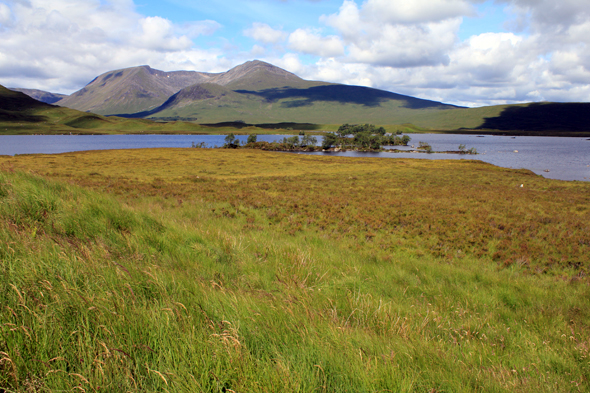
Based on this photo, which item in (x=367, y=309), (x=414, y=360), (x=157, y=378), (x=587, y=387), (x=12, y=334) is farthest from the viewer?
(x=367, y=309)

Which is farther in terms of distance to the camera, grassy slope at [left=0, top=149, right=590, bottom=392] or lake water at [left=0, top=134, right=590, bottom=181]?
lake water at [left=0, top=134, right=590, bottom=181]

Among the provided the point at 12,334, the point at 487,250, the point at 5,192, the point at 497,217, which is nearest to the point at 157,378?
the point at 12,334

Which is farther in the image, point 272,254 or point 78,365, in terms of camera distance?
point 272,254

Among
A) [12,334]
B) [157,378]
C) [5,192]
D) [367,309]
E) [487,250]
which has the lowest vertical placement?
[487,250]

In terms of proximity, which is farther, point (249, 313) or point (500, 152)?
point (500, 152)

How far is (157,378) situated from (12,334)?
1207 mm

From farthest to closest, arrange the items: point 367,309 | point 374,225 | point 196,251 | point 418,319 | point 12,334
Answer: point 374,225 < point 196,251 < point 418,319 < point 367,309 < point 12,334

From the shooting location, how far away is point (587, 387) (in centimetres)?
307

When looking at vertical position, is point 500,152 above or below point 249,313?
above

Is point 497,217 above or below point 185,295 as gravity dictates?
below

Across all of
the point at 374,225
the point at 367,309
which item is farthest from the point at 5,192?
the point at 374,225

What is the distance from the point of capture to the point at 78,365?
2.25 m

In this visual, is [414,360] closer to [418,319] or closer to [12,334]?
[418,319]

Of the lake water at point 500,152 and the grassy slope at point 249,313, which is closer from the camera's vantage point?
the grassy slope at point 249,313
